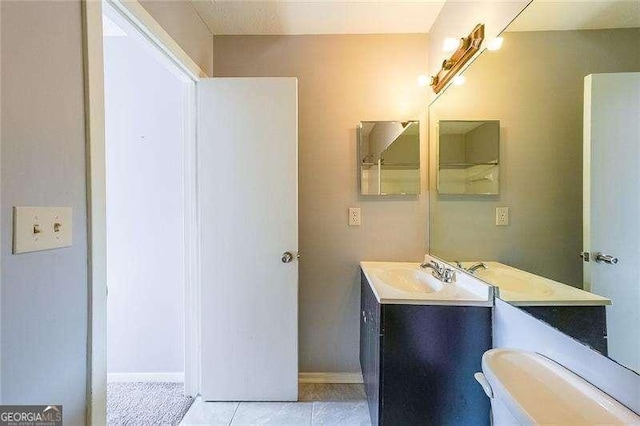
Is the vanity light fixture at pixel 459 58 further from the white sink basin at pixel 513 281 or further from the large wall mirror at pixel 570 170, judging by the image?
the white sink basin at pixel 513 281

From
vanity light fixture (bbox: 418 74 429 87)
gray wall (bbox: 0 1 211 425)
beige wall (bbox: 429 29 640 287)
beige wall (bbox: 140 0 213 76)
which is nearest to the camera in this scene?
gray wall (bbox: 0 1 211 425)

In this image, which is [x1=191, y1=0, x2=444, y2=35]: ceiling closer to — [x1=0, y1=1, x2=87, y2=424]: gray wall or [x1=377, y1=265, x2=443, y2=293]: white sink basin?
[x1=0, y1=1, x2=87, y2=424]: gray wall

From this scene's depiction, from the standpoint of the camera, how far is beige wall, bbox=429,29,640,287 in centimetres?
82

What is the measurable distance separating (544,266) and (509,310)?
0.25 meters

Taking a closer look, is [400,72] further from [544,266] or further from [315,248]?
[544,266]

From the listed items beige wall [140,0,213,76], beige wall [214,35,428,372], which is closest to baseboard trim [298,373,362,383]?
beige wall [214,35,428,372]

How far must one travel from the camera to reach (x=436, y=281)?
154 centimetres

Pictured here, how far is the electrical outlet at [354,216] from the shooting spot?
75.4 inches

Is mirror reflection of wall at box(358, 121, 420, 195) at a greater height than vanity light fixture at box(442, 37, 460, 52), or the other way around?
vanity light fixture at box(442, 37, 460, 52)

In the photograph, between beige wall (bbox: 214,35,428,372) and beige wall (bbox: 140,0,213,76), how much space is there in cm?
11

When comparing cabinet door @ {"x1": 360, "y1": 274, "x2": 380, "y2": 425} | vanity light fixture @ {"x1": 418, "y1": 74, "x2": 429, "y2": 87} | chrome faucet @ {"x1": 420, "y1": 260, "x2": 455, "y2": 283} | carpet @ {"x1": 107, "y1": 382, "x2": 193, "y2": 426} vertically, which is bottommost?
carpet @ {"x1": 107, "y1": 382, "x2": 193, "y2": 426}

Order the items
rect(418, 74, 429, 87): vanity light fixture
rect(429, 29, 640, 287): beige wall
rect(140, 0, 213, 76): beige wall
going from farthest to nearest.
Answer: rect(418, 74, 429, 87): vanity light fixture → rect(140, 0, 213, 76): beige wall → rect(429, 29, 640, 287): beige wall

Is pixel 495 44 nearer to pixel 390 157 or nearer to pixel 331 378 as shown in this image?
pixel 390 157

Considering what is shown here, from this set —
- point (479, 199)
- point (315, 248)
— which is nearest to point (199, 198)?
point (315, 248)
